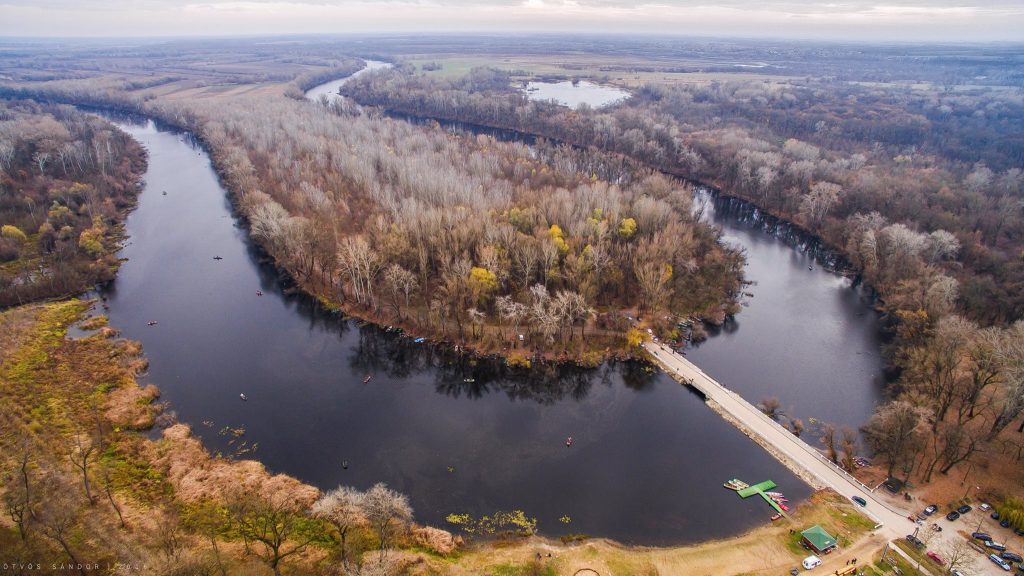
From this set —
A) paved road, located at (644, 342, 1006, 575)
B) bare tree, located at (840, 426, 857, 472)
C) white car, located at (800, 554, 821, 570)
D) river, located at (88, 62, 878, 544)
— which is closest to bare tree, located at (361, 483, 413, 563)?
river, located at (88, 62, 878, 544)

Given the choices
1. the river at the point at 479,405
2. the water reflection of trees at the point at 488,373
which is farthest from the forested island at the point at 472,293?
the river at the point at 479,405

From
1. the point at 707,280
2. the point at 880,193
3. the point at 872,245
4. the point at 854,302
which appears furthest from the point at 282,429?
the point at 880,193

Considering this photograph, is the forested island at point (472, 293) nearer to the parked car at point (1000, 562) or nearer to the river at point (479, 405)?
the river at point (479, 405)

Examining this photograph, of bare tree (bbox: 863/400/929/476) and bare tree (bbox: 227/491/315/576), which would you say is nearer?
bare tree (bbox: 227/491/315/576)

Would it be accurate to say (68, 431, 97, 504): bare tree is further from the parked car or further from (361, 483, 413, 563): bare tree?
the parked car

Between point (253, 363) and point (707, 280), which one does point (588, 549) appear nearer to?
point (253, 363)

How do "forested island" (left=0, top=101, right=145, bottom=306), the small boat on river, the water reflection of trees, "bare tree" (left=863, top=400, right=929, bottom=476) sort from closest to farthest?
"bare tree" (left=863, top=400, right=929, bottom=476) < the small boat on river < the water reflection of trees < "forested island" (left=0, top=101, right=145, bottom=306)
